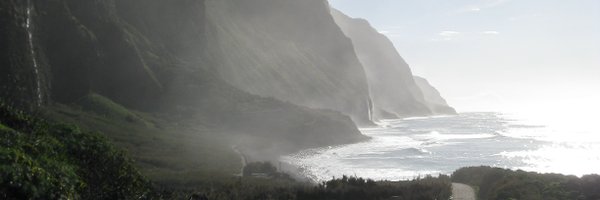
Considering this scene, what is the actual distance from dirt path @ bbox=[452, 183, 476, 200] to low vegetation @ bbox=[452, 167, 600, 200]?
0.54 m

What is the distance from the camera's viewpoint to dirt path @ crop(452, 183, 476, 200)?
1276 inches

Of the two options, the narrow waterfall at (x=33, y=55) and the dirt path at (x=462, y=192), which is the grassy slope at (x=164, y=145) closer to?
the narrow waterfall at (x=33, y=55)

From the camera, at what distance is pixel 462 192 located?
3447cm

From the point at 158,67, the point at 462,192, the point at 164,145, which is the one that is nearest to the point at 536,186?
the point at 462,192

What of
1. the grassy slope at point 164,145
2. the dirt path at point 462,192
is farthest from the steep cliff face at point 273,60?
the dirt path at point 462,192

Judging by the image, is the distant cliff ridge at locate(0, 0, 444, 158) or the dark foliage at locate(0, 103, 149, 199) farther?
the distant cliff ridge at locate(0, 0, 444, 158)

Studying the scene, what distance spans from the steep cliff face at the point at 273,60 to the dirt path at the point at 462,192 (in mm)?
98896

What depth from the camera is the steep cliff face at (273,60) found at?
472 ft

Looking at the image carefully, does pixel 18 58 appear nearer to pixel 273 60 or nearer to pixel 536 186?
pixel 536 186

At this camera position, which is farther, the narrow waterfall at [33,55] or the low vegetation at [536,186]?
the narrow waterfall at [33,55]

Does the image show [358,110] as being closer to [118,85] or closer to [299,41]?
[299,41]

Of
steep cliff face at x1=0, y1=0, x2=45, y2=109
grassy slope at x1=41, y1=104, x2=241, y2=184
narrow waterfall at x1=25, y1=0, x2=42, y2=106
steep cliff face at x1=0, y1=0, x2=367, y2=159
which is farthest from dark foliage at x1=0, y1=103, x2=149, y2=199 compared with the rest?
narrow waterfall at x1=25, y1=0, x2=42, y2=106

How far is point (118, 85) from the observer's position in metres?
100

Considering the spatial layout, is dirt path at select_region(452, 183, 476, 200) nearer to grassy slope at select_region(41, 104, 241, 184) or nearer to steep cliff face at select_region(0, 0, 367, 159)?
grassy slope at select_region(41, 104, 241, 184)
